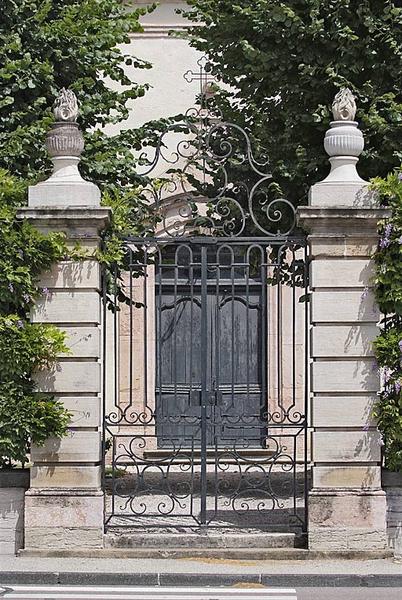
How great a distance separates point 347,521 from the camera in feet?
33.5

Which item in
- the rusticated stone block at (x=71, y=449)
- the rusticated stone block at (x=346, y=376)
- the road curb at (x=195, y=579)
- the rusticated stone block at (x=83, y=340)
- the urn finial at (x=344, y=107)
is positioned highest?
the urn finial at (x=344, y=107)

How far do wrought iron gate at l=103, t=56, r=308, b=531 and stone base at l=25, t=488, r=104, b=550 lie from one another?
49cm

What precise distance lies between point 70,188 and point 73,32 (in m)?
2.60

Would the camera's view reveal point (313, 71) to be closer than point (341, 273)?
No

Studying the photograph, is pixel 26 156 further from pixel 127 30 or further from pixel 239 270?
pixel 239 270

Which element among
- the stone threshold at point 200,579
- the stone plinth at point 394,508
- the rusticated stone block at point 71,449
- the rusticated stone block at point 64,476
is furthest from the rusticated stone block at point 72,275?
the stone plinth at point 394,508

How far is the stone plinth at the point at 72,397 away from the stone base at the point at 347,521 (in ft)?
5.90

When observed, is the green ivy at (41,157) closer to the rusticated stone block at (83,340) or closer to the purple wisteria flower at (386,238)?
the rusticated stone block at (83,340)

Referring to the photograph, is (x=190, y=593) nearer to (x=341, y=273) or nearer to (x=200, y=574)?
(x=200, y=574)

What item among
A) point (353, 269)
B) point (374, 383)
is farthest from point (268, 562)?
point (353, 269)

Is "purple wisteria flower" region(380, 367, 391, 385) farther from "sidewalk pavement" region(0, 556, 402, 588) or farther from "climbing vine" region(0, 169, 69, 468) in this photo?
"climbing vine" region(0, 169, 69, 468)

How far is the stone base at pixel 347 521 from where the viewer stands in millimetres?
10172

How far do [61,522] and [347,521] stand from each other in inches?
93.4

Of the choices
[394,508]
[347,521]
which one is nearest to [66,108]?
[347,521]
